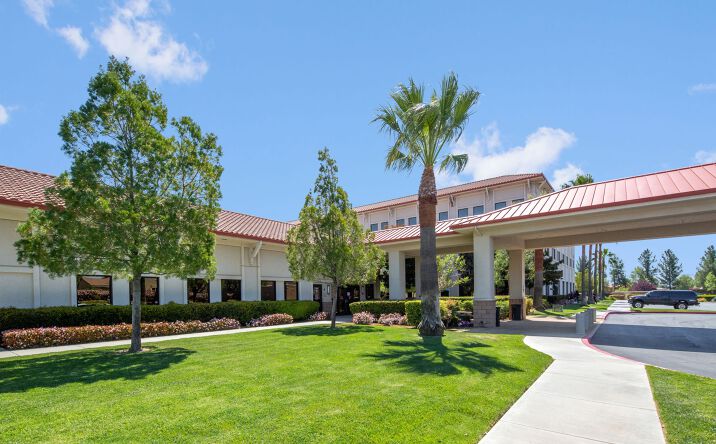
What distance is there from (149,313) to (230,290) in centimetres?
542

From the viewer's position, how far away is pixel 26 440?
5258 millimetres

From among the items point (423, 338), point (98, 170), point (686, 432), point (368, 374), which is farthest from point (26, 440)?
point (423, 338)

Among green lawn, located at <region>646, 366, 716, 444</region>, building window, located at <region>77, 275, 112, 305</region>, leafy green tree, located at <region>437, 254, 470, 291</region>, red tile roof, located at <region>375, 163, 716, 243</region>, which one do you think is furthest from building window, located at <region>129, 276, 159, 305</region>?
green lawn, located at <region>646, 366, 716, 444</region>

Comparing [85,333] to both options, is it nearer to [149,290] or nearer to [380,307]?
[149,290]

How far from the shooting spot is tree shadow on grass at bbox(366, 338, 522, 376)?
30.9 feet

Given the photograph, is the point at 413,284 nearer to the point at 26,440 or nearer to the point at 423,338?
the point at 423,338

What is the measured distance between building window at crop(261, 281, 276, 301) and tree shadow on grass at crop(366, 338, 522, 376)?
1297 cm

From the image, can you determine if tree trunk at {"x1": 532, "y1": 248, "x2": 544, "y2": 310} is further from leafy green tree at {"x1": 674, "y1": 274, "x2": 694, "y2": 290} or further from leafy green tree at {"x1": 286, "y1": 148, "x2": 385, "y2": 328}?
leafy green tree at {"x1": 674, "y1": 274, "x2": 694, "y2": 290}

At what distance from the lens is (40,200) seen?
1501 cm

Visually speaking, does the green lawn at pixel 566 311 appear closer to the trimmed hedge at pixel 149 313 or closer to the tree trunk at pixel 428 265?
the trimmed hedge at pixel 149 313

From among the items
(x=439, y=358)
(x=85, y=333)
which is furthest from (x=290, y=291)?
(x=439, y=358)

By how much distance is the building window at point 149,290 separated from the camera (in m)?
18.8

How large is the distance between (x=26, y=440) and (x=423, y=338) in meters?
11.7

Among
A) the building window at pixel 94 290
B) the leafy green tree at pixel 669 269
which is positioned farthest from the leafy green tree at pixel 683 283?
the building window at pixel 94 290
